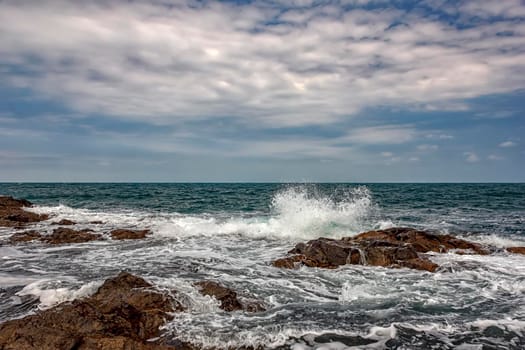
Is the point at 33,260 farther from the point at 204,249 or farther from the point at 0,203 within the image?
the point at 0,203

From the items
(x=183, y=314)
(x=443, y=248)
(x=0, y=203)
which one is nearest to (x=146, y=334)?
(x=183, y=314)

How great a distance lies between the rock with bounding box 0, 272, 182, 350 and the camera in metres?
4.53

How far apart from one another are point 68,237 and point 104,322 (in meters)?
9.80

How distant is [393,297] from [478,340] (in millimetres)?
2003

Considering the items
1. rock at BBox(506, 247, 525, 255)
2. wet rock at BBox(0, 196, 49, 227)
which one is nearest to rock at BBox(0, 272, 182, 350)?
rock at BBox(506, 247, 525, 255)

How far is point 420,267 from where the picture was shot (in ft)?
31.9

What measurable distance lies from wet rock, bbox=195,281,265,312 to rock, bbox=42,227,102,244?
8301mm

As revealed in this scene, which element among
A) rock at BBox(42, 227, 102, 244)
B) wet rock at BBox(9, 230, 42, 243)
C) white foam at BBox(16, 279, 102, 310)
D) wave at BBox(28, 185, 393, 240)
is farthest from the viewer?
wave at BBox(28, 185, 393, 240)

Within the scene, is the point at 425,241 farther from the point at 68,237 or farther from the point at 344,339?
the point at 68,237

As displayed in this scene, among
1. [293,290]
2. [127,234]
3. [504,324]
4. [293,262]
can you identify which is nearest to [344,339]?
[293,290]

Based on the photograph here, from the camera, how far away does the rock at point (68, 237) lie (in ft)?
43.9

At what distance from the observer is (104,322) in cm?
518

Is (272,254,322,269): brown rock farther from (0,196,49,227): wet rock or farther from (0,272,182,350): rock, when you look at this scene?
(0,196,49,227): wet rock

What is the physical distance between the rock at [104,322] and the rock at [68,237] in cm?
782
